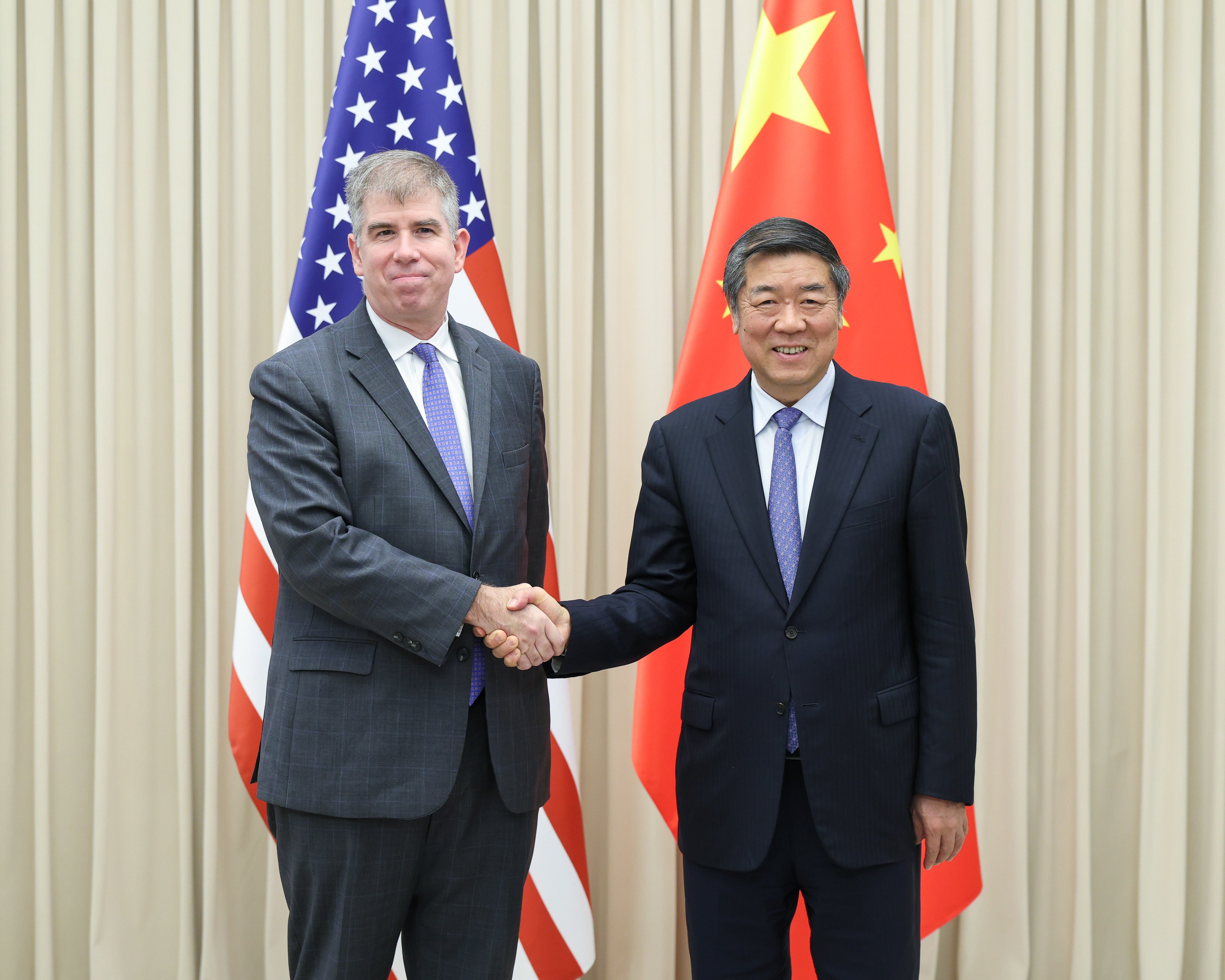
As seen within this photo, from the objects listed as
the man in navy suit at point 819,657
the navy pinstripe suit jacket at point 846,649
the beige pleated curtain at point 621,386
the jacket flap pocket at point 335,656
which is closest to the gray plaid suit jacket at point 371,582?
the jacket flap pocket at point 335,656

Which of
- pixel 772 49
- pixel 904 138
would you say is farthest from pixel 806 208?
pixel 904 138

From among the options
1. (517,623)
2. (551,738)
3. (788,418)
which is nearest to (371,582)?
(517,623)

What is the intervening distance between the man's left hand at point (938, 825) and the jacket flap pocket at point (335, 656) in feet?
3.37

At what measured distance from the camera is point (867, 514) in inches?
67.8

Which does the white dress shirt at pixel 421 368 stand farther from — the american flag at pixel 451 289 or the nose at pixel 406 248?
the american flag at pixel 451 289

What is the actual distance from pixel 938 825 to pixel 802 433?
76cm

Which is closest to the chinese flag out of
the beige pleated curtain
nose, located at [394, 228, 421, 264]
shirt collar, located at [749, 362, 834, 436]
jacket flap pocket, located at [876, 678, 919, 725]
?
the beige pleated curtain

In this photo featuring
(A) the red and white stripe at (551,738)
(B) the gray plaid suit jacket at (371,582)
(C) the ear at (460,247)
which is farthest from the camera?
(A) the red and white stripe at (551,738)

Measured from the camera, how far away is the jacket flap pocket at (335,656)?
5.46 ft

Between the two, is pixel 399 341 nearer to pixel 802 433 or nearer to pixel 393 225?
pixel 393 225

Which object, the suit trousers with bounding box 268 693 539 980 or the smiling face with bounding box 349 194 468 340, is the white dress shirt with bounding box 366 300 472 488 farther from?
the suit trousers with bounding box 268 693 539 980

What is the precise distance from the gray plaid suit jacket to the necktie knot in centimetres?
21

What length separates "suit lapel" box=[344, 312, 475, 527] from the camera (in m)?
1.71

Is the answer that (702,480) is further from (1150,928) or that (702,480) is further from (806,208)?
(1150,928)
